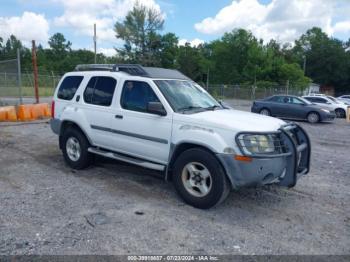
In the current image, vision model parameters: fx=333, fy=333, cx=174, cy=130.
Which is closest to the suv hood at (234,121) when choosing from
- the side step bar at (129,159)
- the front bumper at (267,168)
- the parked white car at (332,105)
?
the front bumper at (267,168)

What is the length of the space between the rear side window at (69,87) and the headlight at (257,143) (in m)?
3.64

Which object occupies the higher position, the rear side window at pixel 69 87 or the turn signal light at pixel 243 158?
the rear side window at pixel 69 87

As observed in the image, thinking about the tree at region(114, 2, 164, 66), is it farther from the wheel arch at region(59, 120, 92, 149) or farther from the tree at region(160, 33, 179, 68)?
the wheel arch at region(59, 120, 92, 149)

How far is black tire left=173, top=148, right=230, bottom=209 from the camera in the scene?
14.5 ft

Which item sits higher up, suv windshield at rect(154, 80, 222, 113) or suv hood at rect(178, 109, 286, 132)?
suv windshield at rect(154, 80, 222, 113)

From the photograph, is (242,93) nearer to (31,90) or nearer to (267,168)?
(31,90)

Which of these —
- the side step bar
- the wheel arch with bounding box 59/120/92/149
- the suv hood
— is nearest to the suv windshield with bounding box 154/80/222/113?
the suv hood

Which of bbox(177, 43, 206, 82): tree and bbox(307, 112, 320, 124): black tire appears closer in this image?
bbox(307, 112, 320, 124): black tire

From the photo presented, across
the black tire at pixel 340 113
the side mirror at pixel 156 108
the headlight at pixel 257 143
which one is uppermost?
the side mirror at pixel 156 108

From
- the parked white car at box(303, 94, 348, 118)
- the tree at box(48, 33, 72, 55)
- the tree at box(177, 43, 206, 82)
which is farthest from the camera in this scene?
the tree at box(48, 33, 72, 55)

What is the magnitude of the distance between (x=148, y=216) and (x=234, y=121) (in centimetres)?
→ 174

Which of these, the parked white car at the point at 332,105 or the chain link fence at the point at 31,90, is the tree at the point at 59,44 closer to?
the chain link fence at the point at 31,90

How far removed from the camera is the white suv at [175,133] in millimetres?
4383

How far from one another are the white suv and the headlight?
1 centimetres
